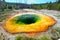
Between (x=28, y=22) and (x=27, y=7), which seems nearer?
(x=28, y=22)

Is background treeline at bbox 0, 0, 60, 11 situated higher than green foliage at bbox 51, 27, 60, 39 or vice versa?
background treeline at bbox 0, 0, 60, 11

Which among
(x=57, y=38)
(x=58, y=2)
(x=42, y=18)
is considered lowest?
(x=57, y=38)

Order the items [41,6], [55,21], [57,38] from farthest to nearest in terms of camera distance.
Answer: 1. [41,6]
2. [55,21]
3. [57,38]

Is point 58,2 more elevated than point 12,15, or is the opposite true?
point 58,2

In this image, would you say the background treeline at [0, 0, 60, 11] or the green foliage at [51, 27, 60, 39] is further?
the background treeline at [0, 0, 60, 11]

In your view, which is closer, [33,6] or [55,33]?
[55,33]

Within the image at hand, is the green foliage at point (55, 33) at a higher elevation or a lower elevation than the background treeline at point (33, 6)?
lower

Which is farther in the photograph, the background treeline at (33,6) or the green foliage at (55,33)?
the background treeline at (33,6)

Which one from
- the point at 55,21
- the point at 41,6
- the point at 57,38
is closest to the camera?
the point at 57,38

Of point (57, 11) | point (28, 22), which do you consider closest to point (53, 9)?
point (57, 11)

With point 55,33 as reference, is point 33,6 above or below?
above

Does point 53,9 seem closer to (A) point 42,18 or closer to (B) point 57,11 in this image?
(B) point 57,11
